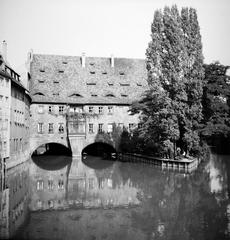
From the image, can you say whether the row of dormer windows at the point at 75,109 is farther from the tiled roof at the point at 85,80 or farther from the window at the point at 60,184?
the window at the point at 60,184

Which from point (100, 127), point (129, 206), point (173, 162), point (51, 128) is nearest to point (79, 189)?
point (129, 206)

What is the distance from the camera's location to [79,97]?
44.2 meters

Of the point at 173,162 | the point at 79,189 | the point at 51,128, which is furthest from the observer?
the point at 51,128

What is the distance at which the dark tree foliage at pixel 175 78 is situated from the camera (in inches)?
1190

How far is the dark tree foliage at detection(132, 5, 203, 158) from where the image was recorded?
3022 cm

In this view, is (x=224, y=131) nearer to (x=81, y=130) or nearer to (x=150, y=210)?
(x=81, y=130)

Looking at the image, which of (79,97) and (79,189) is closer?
(79,189)

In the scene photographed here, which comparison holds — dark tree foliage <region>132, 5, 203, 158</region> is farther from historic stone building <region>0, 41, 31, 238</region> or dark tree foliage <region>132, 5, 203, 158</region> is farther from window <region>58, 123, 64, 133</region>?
window <region>58, 123, 64, 133</region>

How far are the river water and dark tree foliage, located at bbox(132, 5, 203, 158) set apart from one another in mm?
4155

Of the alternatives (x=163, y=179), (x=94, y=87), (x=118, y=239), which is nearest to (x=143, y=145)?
(x=94, y=87)

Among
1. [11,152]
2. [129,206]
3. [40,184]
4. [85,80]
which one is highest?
[85,80]

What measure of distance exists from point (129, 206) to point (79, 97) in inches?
1121

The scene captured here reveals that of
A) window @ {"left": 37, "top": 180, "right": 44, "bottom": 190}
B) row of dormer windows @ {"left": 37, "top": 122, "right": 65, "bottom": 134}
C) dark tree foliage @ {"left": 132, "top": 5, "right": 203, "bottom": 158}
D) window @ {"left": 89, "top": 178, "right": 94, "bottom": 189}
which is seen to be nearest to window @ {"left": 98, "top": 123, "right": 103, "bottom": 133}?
row of dormer windows @ {"left": 37, "top": 122, "right": 65, "bottom": 134}

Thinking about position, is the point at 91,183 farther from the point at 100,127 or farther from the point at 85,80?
the point at 85,80
